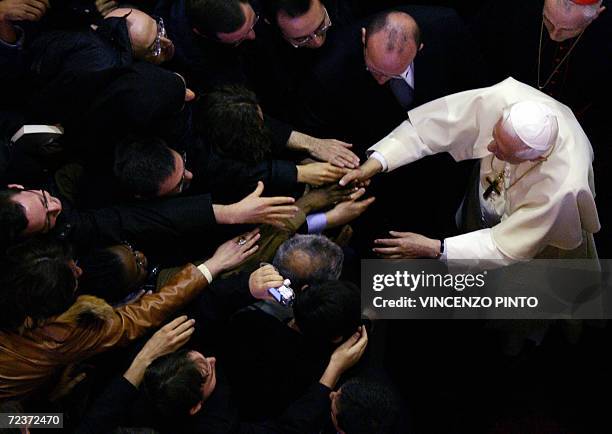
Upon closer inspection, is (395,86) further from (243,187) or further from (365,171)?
(243,187)

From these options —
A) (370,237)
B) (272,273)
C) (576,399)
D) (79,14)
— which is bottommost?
(576,399)

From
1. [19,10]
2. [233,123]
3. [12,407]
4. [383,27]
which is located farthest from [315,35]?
[12,407]

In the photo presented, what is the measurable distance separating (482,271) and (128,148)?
1.75 m

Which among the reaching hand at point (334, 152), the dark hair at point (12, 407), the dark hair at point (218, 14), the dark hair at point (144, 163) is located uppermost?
the dark hair at point (218, 14)

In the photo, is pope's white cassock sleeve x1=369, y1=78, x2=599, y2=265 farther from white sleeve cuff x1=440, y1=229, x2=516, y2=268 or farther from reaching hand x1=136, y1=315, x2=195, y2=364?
reaching hand x1=136, y1=315, x2=195, y2=364

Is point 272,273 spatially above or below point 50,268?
below

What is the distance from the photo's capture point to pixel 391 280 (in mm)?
3322

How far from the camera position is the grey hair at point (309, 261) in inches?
115

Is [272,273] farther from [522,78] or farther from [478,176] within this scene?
[522,78]

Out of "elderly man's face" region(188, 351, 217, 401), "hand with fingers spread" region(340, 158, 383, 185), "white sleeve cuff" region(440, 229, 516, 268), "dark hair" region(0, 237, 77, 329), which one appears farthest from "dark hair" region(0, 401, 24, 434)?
"white sleeve cuff" region(440, 229, 516, 268)

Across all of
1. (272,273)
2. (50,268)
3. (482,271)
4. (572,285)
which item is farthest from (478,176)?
(50,268)

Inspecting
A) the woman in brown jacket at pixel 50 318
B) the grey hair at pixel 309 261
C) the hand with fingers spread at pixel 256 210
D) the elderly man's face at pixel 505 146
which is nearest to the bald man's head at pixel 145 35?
the hand with fingers spread at pixel 256 210

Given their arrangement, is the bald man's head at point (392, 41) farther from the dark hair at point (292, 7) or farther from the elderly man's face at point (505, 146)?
the elderly man's face at point (505, 146)

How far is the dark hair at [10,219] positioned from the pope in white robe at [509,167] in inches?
58.6
